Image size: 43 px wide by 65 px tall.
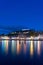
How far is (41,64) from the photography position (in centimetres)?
1194

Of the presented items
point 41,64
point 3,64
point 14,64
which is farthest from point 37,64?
point 3,64

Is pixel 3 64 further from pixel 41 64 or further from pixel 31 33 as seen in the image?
pixel 31 33

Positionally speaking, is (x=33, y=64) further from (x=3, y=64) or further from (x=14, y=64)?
(x=3, y=64)

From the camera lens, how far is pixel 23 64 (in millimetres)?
11742

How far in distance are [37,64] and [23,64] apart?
99 cm

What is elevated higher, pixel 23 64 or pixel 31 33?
pixel 31 33

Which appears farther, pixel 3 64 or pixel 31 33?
pixel 31 33

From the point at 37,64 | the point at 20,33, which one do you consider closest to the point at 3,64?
the point at 37,64

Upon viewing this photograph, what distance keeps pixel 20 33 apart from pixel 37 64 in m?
95.2

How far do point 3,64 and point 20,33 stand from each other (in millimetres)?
95499

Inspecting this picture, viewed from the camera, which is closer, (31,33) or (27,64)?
(27,64)

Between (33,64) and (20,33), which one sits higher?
(20,33)

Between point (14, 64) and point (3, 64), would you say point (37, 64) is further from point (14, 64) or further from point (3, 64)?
point (3, 64)

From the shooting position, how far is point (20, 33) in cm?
10712
